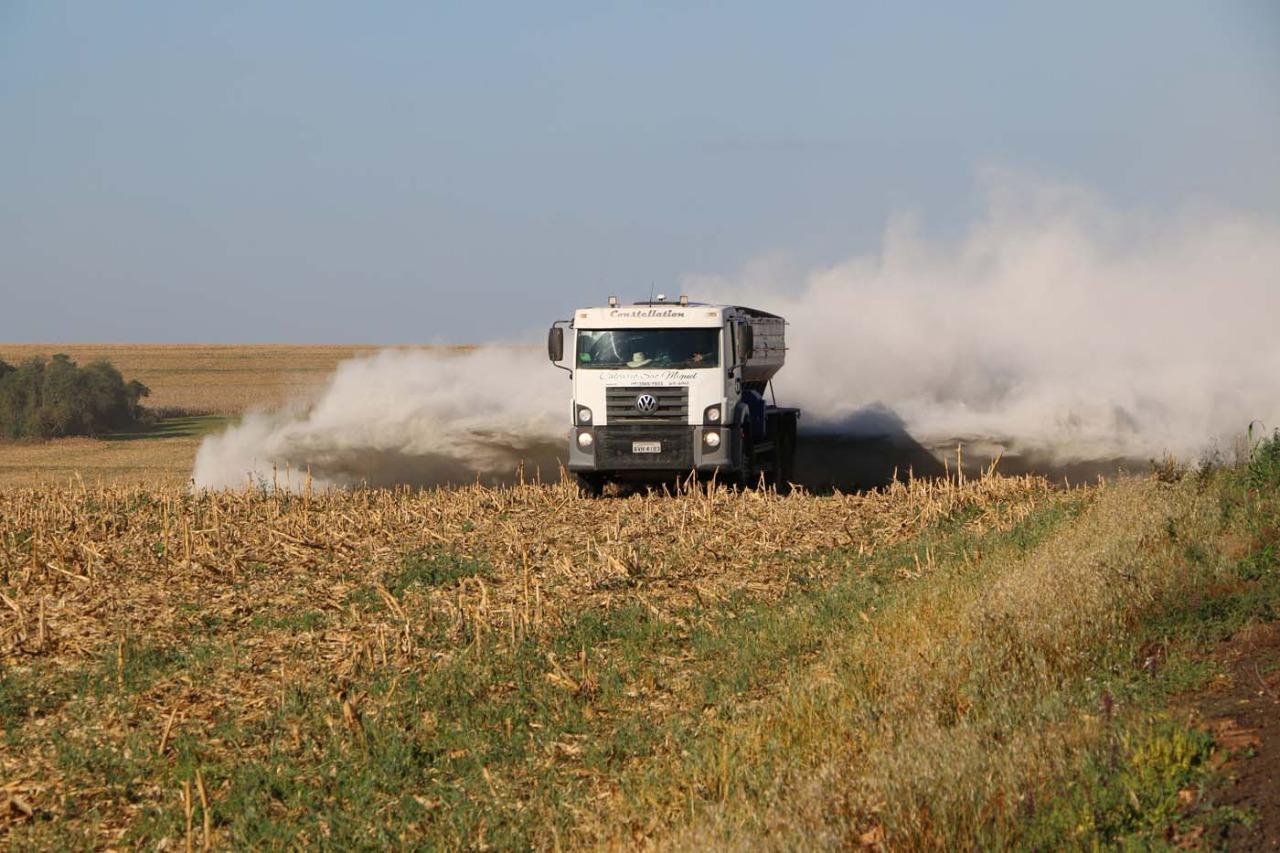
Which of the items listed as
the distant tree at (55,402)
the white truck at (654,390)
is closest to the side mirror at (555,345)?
the white truck at (654,390)

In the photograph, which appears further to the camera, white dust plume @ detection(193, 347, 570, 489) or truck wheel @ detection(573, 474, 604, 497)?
white dust plume @ detection(193, 347, 570, 489)

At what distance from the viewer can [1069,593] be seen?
1041 cm

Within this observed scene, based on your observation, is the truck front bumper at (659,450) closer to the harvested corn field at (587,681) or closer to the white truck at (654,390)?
the white truck at (654,390)

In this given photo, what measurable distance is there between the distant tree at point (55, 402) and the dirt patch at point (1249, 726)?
48.4 metres

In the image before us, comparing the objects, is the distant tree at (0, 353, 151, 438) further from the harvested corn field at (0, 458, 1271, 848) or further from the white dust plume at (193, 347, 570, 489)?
the harvested corn field at (0, 458, 1271, 848)

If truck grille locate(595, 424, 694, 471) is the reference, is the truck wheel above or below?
below

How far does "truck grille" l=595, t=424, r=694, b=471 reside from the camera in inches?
872

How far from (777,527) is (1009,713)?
9189 mm

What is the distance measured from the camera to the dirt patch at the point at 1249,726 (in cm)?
619

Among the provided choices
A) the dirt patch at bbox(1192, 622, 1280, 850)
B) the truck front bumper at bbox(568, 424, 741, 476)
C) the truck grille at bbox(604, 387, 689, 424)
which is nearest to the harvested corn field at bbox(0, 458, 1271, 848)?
the dirt patch at bbox(1192, 622, 1280, 850)

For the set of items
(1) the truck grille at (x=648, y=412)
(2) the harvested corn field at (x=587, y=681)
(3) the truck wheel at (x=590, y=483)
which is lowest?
(2) the harvested corn field at (x=587, y=681)

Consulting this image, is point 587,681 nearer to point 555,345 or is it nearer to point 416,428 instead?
point 555,345

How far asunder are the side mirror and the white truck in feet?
0.05

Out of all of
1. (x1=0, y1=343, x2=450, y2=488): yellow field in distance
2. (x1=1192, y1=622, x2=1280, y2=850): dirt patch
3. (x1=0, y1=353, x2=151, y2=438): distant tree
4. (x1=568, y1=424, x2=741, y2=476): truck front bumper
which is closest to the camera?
(x1=1192, y1=622, x2=1280, y2=850): dirt patch
